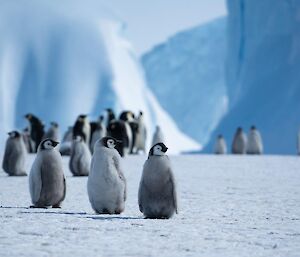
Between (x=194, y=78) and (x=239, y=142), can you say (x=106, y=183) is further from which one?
(x=194, y=78)

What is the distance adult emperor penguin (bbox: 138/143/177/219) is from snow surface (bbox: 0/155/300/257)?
0.39 ft

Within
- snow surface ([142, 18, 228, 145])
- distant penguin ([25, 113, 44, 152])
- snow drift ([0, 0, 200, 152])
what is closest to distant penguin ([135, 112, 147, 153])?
distant penguin ([25, 113, 44, 152])

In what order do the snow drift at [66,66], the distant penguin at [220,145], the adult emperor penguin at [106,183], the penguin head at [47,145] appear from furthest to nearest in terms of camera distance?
the snow drift at [66,66]
the distant penguin at [220,145]
the penguin head at [47,145]
the adult emperor penguin at [106,183]

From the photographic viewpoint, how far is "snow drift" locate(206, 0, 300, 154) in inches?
1117

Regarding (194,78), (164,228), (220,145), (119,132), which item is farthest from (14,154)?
(194,78)

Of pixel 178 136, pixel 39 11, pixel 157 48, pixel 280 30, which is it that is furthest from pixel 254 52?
pixel 157 48

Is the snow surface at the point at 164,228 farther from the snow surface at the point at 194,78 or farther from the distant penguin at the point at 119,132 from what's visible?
the snow surface at the point at 194,78

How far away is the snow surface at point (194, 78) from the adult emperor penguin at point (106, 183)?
52528 mm

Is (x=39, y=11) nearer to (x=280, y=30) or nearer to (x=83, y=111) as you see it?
(x=83, y=111)

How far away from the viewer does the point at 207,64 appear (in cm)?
6159

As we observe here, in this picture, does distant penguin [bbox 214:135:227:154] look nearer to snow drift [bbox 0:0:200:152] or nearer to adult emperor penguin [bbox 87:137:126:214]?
snow drift [bbox 0:0:200:152]

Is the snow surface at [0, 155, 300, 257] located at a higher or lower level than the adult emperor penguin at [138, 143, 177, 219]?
lower

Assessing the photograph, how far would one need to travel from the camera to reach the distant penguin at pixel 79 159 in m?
9.88

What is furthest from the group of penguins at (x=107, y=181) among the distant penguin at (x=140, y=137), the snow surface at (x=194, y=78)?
the snow surface at (x=194, y=78)
